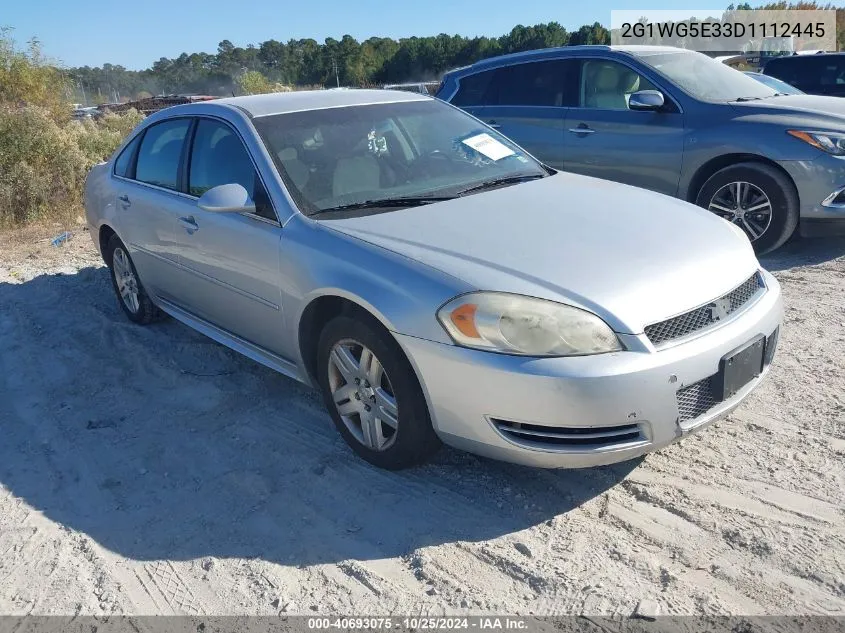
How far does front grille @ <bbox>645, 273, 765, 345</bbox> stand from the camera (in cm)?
275

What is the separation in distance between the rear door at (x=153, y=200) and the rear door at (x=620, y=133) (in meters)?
3.90

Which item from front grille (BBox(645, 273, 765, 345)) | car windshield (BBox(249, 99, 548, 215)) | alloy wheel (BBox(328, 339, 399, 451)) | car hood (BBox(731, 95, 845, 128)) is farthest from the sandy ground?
car hood (BBox(731, 95, 845, 128))

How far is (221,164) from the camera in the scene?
417 centimetres

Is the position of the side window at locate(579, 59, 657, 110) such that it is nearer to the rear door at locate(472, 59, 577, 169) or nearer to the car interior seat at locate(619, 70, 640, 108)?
the car interior seat at locate(619, 70, 640, 108)

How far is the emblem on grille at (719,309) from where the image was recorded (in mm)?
2928

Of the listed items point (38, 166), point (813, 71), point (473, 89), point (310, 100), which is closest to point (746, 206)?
point (473, 89)

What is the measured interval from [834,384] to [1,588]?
3.99 m

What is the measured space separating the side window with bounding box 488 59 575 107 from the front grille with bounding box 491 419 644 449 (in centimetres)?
518

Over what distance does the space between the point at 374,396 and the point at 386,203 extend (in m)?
1.01

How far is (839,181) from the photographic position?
5680mm

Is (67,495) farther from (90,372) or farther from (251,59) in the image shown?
(251,59)

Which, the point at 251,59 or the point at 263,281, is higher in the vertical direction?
the point at 251,59

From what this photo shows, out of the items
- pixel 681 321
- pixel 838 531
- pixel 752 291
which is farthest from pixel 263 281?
pixel 838 531

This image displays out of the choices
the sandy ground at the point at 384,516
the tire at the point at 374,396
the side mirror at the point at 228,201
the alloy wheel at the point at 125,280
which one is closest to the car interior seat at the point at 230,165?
the side mirror at the point at 228,201
